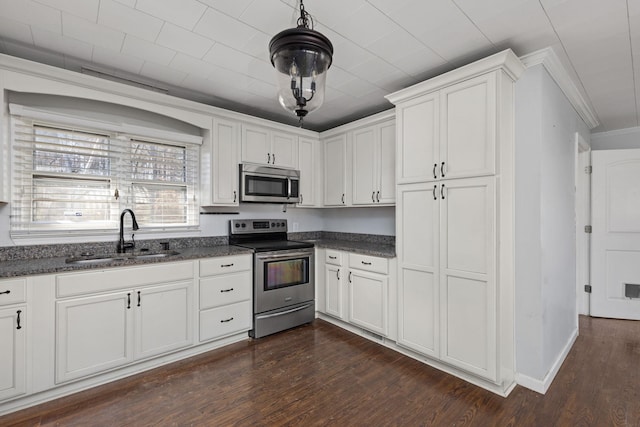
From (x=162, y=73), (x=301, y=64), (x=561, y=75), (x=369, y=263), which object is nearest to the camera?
(x=301, y=64)

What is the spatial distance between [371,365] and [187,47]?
2884 millimetres

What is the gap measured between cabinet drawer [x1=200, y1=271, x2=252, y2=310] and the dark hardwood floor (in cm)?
46

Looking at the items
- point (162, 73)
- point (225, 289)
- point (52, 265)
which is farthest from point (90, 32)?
point (225, 289)

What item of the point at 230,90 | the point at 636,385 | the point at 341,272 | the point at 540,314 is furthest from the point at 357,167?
the point at 636,385

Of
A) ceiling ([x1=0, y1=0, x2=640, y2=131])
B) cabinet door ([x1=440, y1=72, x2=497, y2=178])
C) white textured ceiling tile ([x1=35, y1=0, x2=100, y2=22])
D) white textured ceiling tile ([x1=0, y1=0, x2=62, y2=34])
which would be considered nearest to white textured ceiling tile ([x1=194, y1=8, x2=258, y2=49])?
ceiling ([x1=0, y1=0, x2=640, y2=131])

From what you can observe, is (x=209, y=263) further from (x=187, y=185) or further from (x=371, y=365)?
(x=371, y=365)

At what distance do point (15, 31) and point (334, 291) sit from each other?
11.0 ft

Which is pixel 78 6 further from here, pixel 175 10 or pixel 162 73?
pixel 162 73

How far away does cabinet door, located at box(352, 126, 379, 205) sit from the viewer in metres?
3.35

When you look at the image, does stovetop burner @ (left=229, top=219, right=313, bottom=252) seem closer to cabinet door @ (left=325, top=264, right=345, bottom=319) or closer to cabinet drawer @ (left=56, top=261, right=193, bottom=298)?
cabinet door @ (left=325, top=264, right=345, bottom=319)

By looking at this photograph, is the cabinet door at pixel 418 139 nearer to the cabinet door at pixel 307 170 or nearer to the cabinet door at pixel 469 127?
the cabinet door at pixel 469 127

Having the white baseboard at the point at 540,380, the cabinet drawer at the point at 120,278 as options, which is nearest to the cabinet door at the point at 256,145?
the cabinet drawer at the point at 120,278

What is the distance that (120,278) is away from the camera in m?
2.31

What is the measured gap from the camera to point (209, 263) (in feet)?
9.18
